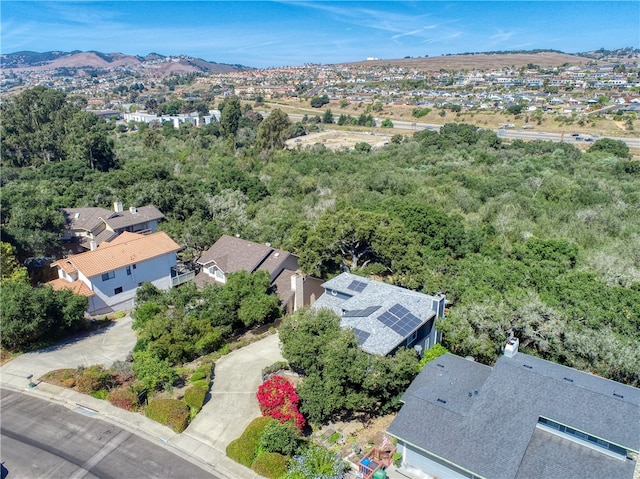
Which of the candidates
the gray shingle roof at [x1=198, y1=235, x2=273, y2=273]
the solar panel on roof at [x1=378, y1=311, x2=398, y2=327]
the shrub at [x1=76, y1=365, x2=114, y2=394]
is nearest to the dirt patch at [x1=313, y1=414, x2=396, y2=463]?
the solar panel on roof at [x1=378, y1=311, x2=398, y2=327]

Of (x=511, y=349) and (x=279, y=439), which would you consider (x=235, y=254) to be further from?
(x=511, y=349)

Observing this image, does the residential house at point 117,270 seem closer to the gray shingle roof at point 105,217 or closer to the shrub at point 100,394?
the gray shingle roof at point 105,217

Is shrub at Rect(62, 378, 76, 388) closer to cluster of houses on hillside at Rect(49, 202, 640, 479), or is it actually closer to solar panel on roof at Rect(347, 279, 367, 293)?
cluster of houses on hillside at Rect(49, 202, 640, 479)

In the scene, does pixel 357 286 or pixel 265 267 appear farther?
pixel 265 267

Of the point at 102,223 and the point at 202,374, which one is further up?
the point at 102,223

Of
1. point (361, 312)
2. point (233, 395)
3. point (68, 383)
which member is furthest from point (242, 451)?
point (68, 383)

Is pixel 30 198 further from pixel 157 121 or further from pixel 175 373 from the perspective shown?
pixel 157 121
